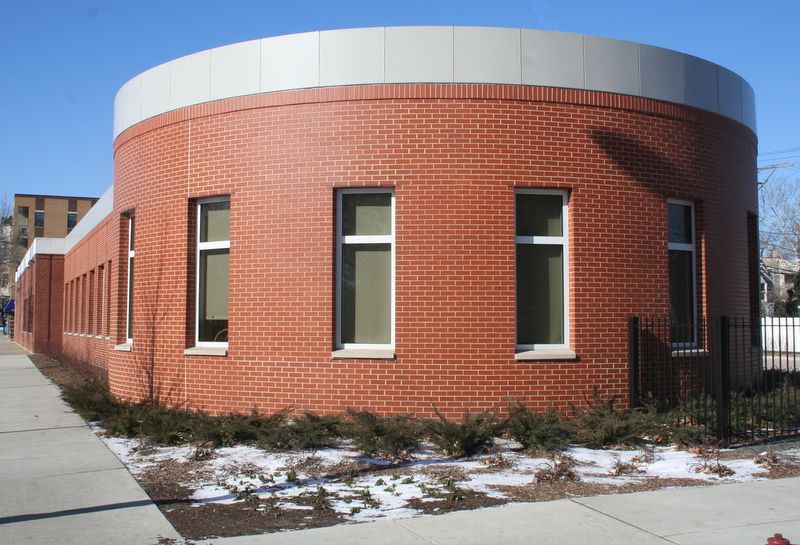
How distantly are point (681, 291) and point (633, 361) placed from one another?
1.82m

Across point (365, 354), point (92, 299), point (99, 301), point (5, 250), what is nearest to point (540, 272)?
point (365, 354)

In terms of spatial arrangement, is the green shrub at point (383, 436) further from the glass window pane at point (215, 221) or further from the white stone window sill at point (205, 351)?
the glass window pane at point (215, 221)

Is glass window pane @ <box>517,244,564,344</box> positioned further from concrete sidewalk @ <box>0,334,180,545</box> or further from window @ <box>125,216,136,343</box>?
window @ <box>125,216,136,343</box>

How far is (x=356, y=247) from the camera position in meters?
11.4

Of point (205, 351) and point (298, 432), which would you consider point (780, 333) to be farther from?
point (205, 351)

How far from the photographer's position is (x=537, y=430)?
946cm

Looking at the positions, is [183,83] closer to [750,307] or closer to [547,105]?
[547,105]

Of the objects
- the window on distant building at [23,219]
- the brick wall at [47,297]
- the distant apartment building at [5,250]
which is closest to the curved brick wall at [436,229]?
the brick wall at [47,297]

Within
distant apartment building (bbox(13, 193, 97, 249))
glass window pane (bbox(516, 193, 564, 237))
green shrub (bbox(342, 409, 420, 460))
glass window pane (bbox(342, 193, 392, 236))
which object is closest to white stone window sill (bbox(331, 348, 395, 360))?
green shrub (bbox(342, 409, 420, 460))

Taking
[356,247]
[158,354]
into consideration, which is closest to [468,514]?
[356,247]

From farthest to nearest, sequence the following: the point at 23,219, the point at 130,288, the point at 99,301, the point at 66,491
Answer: the point at 23,219 < the point at 99,301 < the point at 130,288 < the point at 66,491

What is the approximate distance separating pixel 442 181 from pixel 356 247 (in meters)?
1.52

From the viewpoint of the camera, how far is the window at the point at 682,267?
12.2 metres

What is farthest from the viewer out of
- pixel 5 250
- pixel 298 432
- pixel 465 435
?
pixel 5 250
